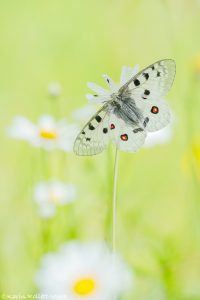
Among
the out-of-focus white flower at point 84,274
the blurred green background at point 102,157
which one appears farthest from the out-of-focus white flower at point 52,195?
the out-of-focus white flower at point 84,274

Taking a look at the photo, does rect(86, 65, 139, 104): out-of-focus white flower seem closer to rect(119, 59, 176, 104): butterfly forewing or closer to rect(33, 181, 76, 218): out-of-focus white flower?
rect(119, 59, 176, 104): butterfly forewing

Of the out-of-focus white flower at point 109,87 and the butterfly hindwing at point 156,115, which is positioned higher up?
the out-of-focus white flower at point 109,87

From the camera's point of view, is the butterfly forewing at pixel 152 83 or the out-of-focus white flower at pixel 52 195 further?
the out-of-focus white flower at pixel 52 195

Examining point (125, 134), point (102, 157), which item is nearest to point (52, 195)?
point (102, 157)

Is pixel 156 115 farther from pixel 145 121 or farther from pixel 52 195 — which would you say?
pixel 52 195

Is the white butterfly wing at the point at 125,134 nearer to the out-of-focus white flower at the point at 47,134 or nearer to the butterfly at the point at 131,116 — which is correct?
the butterfly at the point at 131,116

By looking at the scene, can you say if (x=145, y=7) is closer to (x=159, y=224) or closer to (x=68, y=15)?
(x=68, y=15)

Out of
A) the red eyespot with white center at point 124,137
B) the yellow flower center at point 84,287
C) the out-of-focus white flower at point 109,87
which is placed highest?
the out-of-focus white flower at point 109,87

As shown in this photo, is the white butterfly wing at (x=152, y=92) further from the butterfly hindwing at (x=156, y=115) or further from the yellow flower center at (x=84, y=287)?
the yellow flower center at (x=84, y=287)
